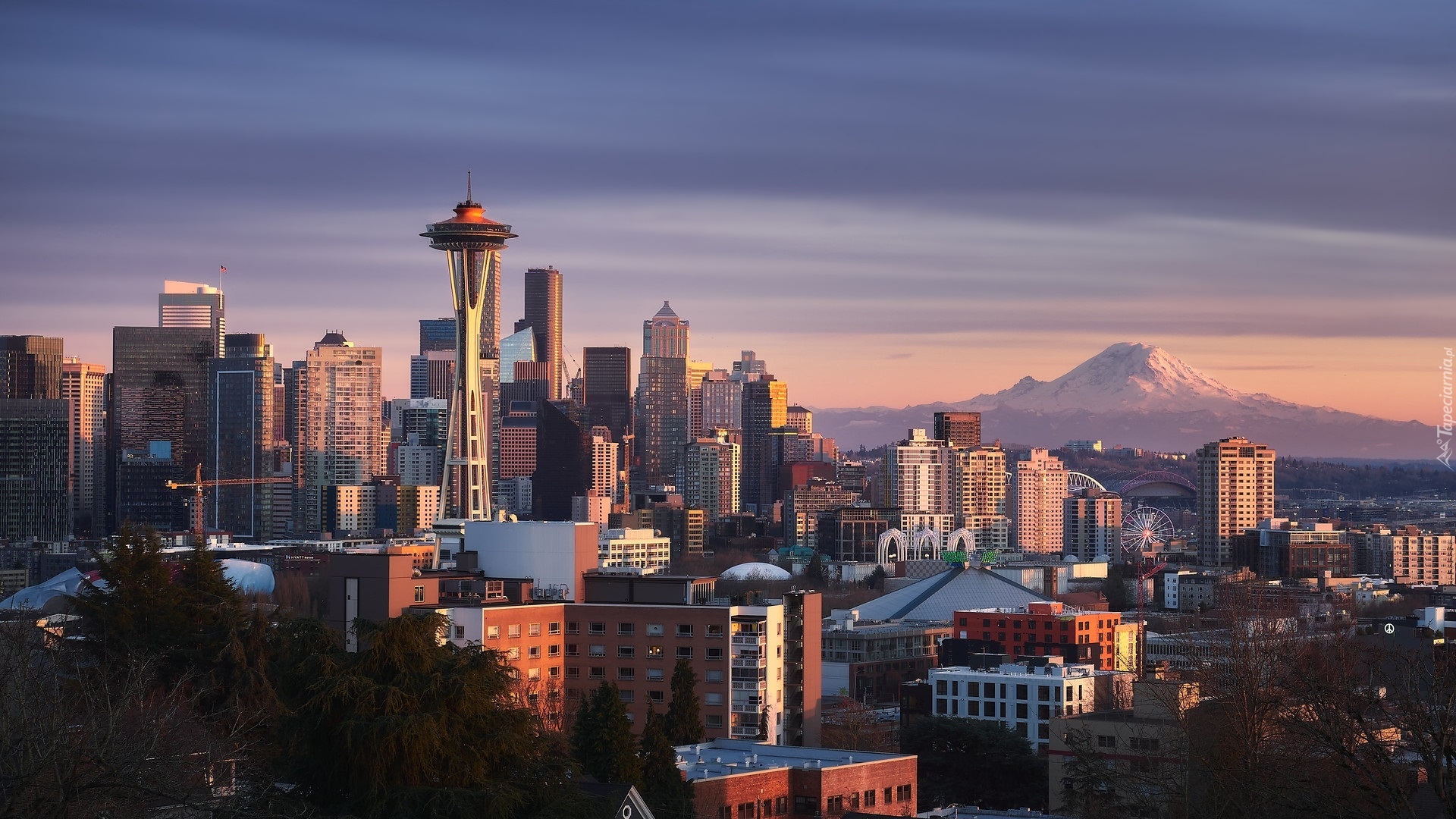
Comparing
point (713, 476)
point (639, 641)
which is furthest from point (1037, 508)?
point (639, 641)

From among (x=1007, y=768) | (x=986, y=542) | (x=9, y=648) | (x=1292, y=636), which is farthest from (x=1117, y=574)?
(x=9, y=648)

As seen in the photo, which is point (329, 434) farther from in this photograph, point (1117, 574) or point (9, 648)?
point (9, 648)

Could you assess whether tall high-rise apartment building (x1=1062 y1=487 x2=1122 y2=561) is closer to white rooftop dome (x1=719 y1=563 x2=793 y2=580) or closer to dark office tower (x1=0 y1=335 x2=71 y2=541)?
white rooftop dome (x1=719 y1=563 x2=793 y2=580)

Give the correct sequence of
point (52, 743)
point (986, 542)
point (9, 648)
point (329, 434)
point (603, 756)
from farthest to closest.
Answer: point (329, 434) → point (986, 542) → point (603, 756) → point (9, 648) → point (52, 743)

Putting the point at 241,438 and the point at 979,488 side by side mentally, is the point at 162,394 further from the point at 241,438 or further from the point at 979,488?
the point at 979,488

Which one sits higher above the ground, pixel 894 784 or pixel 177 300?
pixel 177 300

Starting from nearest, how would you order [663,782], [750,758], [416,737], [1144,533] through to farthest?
[416,737] < [663,782] < [750,758] < [1144,533]

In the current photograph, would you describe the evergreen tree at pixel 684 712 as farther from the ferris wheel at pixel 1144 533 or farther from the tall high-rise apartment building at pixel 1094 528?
the tall high-rise apartment building at pixel 1094 528
